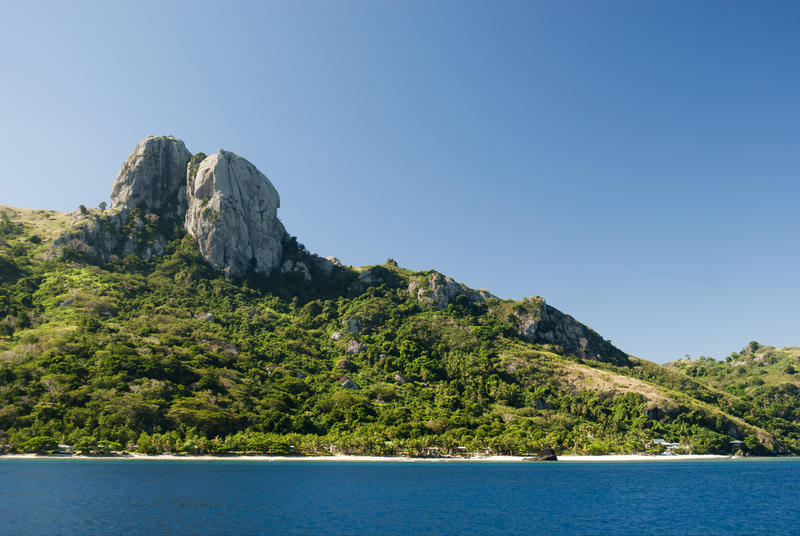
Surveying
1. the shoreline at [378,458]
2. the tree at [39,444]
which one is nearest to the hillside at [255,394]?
the tree at [39,444]

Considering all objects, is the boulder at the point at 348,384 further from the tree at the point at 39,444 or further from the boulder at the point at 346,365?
the tree at the point at 39,444

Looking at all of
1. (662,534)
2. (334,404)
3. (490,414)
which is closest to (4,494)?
(662,534)

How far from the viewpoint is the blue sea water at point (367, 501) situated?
4916cm

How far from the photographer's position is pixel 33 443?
104 metres

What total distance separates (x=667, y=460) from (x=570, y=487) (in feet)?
300

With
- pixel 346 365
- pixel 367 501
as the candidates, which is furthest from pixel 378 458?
pixel 346 365

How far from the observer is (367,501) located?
63.9 meters

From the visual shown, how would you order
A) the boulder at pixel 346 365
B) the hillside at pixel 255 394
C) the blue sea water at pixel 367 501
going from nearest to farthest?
the blue sea water at pixel 367 501, the hillside at pixel 255 394, the boulder at pixel 346 365

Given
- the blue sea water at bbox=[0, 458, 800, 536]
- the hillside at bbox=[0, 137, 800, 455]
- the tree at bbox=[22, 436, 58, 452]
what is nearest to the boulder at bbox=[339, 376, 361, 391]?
the hillside at bbox=[0, 137, 800, 455]

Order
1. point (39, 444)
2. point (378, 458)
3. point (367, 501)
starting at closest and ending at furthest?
point (367, 501), point (39, 444), point (378, 458)

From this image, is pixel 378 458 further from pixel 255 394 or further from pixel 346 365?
pixel 346 365

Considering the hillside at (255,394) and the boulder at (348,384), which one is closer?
the hillside at (255,394)

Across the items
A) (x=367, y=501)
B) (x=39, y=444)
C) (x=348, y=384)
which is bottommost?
(x=39, y=444)

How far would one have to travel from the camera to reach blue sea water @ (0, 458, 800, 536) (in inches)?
1935
